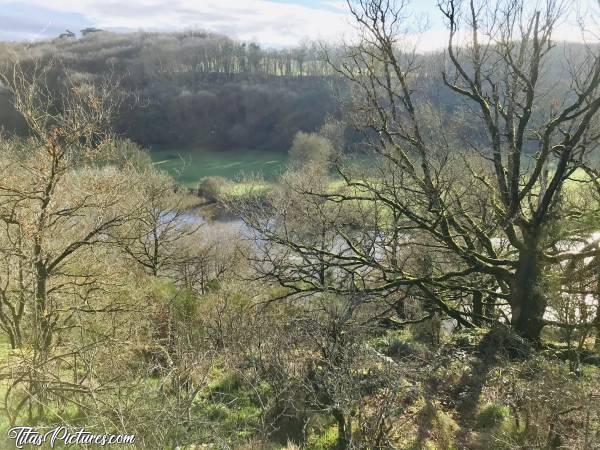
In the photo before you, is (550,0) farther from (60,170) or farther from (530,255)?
(60,170)

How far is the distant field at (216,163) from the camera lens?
50.5 m

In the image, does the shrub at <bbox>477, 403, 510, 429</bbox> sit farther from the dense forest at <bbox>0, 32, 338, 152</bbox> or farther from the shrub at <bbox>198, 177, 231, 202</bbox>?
the dense forest at <bbox>0, 32, 338, 152</bbox>

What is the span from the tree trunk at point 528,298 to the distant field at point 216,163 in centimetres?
3755

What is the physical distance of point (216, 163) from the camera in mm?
56625

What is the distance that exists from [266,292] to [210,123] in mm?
51356

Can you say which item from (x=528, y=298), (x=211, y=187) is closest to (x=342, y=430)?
(x=528, y=298)

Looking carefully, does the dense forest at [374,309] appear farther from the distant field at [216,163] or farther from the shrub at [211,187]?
the distant field at [216,163]

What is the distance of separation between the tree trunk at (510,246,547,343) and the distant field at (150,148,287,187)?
123 ft

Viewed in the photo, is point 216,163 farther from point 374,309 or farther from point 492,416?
point 492,416

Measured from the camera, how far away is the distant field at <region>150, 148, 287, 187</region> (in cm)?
5047

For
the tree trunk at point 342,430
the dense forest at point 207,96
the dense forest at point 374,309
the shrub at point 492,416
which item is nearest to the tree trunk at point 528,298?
the dense forest at point 374,309

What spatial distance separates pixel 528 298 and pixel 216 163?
4958 centimetres

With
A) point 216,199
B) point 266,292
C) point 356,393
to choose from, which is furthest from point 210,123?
point 356,393

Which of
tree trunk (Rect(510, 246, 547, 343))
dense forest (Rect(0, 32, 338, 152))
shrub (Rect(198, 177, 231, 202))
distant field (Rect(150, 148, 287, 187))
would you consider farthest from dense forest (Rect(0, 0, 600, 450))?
dense forest (Rect(0, 32, 338, 152))
